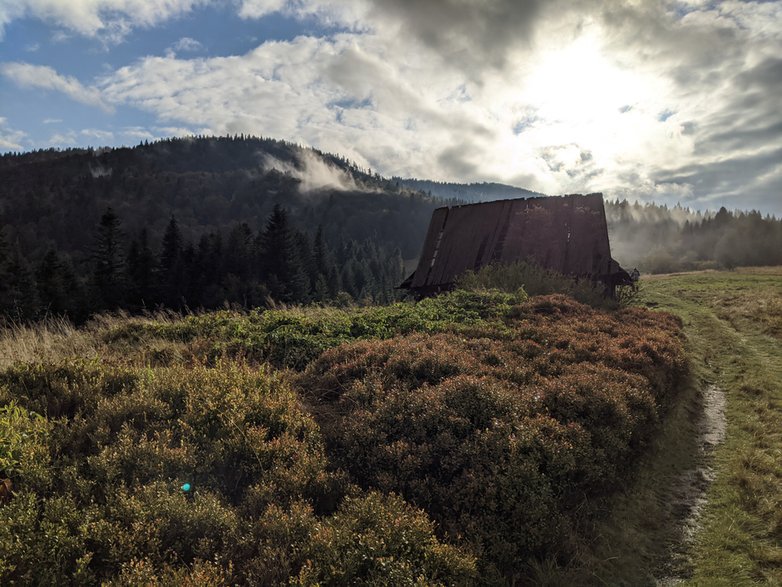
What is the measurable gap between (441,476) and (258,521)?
2.40m

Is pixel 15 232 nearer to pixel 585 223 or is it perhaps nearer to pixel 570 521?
pixel 585 223

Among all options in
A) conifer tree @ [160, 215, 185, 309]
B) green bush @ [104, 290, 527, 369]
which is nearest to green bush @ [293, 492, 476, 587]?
green bush @ [104, 290, 527, 369]

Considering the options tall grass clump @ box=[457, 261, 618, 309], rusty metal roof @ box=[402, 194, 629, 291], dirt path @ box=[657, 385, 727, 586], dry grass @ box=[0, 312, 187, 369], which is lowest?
dirt path @ box=[657, 385, 727, 586]

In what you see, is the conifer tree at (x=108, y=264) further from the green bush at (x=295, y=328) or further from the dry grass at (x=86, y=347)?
the green bush at (x=295, y=328)

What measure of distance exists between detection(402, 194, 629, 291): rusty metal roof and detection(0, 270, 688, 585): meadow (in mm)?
16466

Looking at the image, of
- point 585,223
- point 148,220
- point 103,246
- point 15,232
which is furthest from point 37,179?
point 585,223

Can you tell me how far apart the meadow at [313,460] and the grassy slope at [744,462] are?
1281 mm

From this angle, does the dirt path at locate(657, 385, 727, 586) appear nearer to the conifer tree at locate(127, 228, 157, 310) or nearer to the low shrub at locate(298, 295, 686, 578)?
the low shrub at locate(298, 295, 686, 578)

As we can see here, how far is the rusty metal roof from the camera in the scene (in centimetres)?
2545

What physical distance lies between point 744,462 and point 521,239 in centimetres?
2073

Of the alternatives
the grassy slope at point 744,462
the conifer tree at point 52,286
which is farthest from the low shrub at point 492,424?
the conifer tree at point 52,286

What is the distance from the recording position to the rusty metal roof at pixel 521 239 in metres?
25.5

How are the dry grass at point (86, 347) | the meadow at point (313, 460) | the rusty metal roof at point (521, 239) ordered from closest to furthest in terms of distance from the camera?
the meadow at point (313, 460), the dry grass at point (86, 347), the rusty metal roof at point (521, 239)

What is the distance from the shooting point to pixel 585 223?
26812mm
